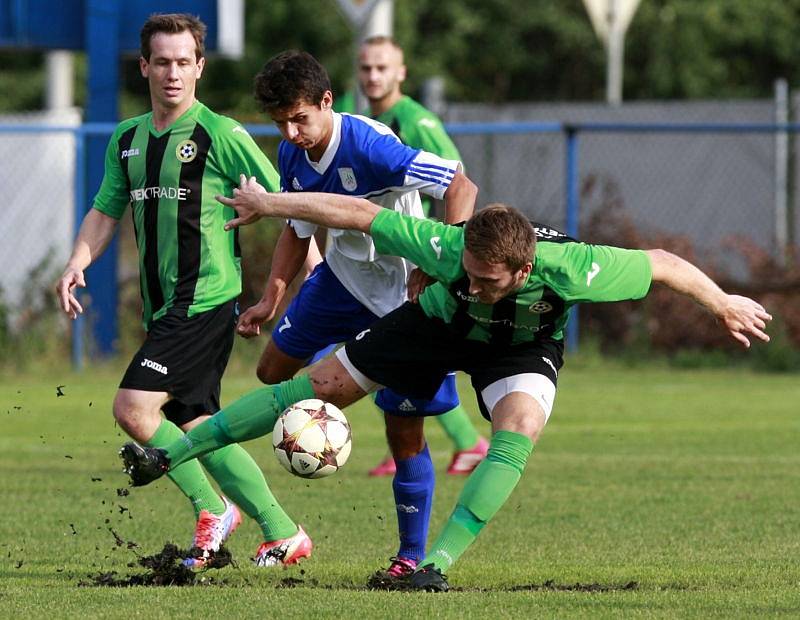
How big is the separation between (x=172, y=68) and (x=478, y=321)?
5.91 feet

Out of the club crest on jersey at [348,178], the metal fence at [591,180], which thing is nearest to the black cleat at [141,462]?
the club crest on jersey at [348,178]

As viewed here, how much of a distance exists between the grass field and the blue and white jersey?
118 cm

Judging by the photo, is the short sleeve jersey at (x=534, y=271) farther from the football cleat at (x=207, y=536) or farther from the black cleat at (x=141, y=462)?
the football cleat at (x=207, y=536)

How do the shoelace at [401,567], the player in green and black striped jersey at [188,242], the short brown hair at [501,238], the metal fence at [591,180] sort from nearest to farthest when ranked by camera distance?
the short brown hair at [501,238]
the shoelace at [401,567]
the player in green and black striped jersey at [188,242]
the metal fence at [591,180]

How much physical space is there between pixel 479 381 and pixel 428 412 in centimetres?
45

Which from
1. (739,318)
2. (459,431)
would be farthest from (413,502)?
(459,431)

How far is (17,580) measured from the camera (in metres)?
6.12

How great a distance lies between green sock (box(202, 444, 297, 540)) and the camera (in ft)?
21.8

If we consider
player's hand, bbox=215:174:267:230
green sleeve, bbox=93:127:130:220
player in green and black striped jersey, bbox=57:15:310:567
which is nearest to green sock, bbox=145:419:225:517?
player in green and black striped jersey, bbox=57:15:310:567

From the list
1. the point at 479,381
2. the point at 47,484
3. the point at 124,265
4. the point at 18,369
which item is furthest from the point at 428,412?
the point at 124,265

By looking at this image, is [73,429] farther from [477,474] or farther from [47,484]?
[477,474]

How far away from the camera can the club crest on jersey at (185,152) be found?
21.8 ft

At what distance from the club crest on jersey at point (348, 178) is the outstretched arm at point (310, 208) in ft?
2.82

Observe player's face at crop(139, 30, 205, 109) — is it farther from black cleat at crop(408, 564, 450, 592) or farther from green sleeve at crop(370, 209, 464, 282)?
black cleat at crop(408, 564, 450, 592)
